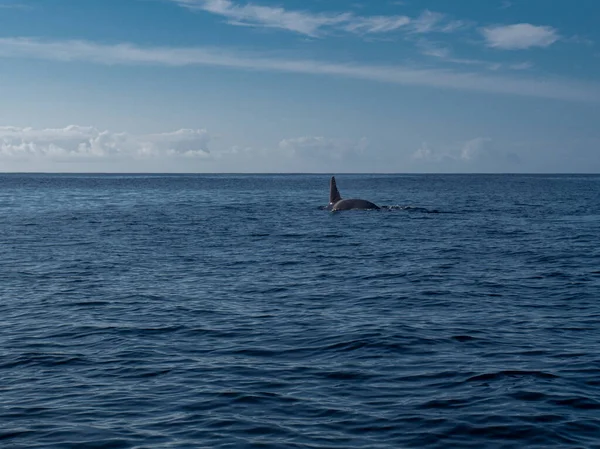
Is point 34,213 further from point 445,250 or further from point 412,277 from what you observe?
point 412,277

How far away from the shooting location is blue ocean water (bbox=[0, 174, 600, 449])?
11711mm

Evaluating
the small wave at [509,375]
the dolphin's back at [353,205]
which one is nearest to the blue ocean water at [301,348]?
the small wave at [509,375]

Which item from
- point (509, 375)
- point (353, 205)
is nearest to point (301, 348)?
point (509, 375)

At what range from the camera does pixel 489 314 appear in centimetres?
2005

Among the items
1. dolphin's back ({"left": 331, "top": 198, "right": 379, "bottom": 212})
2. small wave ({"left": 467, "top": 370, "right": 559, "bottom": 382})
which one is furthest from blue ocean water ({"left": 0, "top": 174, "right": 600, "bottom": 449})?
dolphin's back ({"left": 331, "top": 198, "right": 379, "bottom": 212})

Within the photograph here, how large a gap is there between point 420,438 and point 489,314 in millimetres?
9474

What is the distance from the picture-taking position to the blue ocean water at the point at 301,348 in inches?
461

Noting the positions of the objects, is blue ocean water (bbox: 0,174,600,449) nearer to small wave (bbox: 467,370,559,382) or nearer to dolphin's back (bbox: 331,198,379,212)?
small wave (bbox: 467,370,559,382)

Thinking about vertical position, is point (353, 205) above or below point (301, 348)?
above

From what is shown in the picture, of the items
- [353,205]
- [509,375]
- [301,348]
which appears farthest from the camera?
[353,205]

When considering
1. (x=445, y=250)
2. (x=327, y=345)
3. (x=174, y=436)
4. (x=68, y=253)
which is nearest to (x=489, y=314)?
(x=327, y=345)

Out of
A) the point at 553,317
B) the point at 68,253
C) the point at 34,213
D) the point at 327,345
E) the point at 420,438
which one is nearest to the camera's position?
the point at 420,438

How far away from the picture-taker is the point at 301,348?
16609 mm

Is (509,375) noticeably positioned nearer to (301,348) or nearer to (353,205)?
(301,348)
